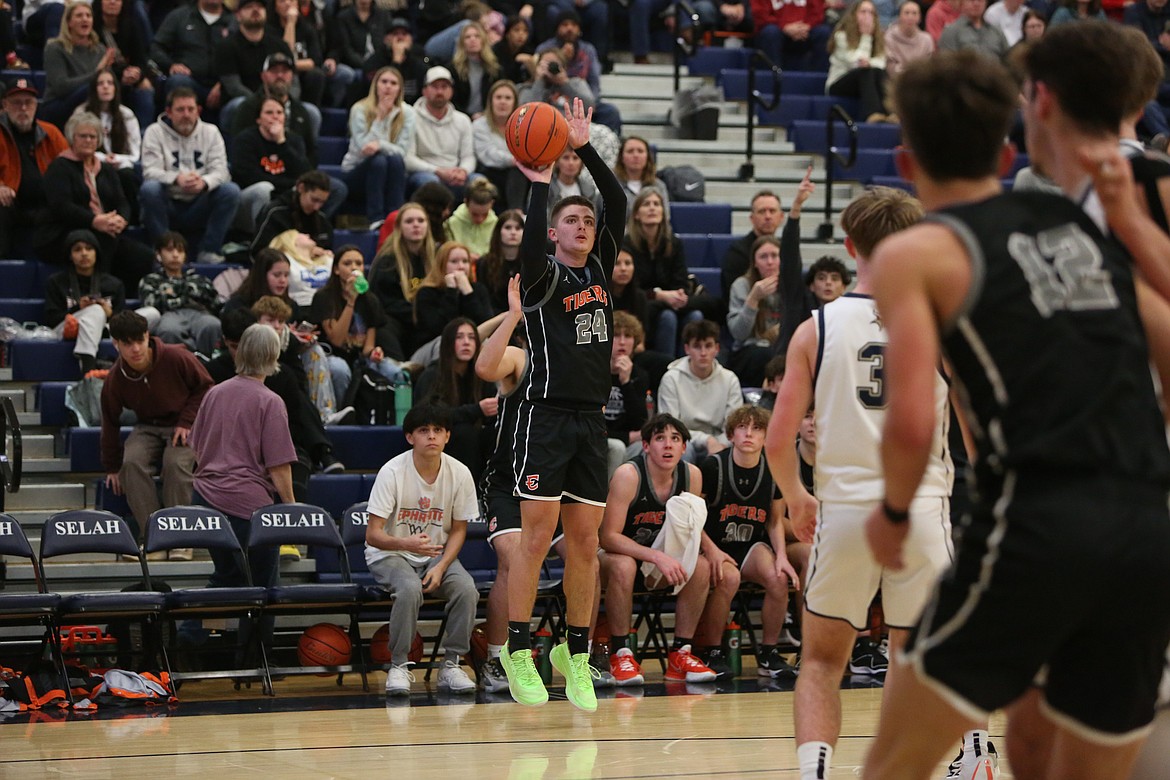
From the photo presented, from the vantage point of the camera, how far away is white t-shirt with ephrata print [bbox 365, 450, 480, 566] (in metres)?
7.91

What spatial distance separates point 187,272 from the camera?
1008 cm

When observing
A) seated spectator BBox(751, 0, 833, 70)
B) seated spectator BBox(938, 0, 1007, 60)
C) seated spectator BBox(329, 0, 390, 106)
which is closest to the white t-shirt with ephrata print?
seated spectator BBox(329, 0, 390, 106)

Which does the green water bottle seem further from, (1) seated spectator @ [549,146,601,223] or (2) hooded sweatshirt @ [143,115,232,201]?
(2) hooded sweatshirt @ [143,115,232,201]

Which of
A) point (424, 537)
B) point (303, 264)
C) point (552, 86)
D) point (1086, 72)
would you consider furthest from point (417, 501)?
point (1086, 72)

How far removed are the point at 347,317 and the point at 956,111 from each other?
290 inches

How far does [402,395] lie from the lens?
9688 millimetres

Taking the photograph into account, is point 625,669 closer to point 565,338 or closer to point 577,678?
point 577,678

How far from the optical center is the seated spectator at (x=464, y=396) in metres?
8.88

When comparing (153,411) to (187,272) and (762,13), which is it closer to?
(187,272)

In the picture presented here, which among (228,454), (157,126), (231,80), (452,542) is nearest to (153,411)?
(228,454)

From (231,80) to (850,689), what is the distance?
24.4ft

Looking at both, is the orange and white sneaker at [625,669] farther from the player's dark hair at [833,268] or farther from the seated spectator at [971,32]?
the seated spectator at [971,32]

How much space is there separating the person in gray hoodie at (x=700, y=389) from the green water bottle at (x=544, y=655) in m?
1.93

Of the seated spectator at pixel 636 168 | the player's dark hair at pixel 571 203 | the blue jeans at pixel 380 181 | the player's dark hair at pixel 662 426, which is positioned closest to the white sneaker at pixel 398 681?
the player's dark hair at pixel 662 426
